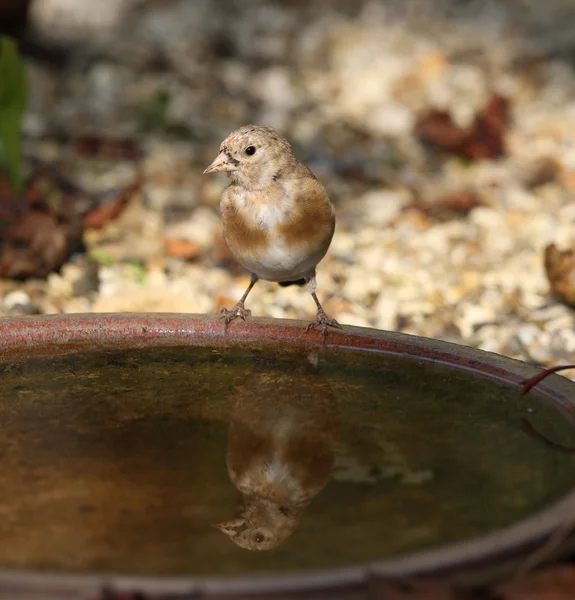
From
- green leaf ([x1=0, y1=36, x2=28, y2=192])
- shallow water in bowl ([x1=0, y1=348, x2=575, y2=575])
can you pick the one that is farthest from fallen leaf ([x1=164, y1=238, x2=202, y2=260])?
shallow water in bowl ([x1=0, y1=348, x2=575, y2=575])

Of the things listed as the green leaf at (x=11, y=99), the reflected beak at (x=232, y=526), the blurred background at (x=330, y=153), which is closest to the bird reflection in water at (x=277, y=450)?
the reflected beak at (x=232, y=526)

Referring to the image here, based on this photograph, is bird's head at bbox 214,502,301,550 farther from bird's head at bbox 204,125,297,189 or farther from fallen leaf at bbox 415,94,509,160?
fallen leaf at bbox 415,94,509,160

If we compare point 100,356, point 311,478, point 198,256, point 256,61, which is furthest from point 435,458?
point 256,61

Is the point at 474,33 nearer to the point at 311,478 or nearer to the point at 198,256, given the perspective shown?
the point at 198,256

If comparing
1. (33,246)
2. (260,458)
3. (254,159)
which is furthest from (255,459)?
(33,246)

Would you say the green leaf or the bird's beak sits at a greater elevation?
the green leaf

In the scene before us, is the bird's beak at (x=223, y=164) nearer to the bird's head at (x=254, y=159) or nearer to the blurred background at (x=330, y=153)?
the bird's head at (x=254, y=159)
